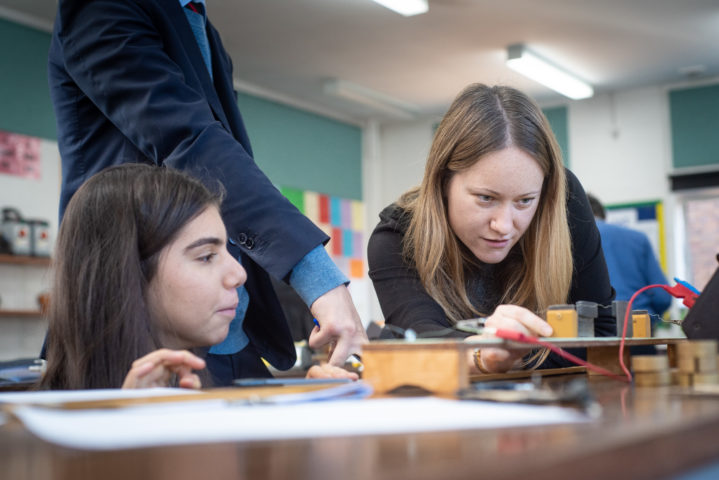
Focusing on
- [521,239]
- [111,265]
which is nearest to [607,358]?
[521,239]

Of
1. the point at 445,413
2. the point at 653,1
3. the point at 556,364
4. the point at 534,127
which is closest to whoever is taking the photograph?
the point at 445,413

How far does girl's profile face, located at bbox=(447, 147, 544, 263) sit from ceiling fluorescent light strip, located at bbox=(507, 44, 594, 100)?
426 cm

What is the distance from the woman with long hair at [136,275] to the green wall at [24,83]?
12.9 ft

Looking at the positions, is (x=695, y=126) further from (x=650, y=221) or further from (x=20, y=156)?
(x=20, y=156)

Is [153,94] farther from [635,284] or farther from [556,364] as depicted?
→ [635,284]

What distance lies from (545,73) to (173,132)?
5.12 metres

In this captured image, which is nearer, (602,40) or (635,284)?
(635,284)

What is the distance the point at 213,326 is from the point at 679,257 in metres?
5.96

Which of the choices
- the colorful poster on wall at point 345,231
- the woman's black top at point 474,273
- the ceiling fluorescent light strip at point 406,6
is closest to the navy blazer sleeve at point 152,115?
the woman's black top at point 474,273

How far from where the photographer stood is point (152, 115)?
1216mm

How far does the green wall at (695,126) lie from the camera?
631 centimetres

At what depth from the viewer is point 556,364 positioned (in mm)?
1438

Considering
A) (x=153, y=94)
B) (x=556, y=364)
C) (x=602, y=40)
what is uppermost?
(x=602, y=40)

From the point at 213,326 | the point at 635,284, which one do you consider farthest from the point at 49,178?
the point at 213,326
